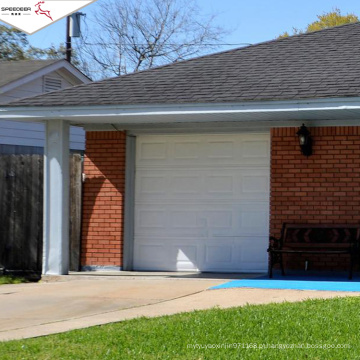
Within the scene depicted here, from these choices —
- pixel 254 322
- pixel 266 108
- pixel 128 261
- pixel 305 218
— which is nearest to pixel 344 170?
pixel 305 218

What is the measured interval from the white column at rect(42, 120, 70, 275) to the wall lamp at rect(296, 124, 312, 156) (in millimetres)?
3698

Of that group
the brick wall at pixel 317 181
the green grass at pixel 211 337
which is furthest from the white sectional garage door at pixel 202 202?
the green grass at pixel 211 337

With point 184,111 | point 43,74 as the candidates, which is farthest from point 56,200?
point 43,74

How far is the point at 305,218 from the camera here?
14586 millimetres

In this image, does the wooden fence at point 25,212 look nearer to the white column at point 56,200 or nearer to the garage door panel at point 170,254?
the white column at point 56,200

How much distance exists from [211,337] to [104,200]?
24.4 ft

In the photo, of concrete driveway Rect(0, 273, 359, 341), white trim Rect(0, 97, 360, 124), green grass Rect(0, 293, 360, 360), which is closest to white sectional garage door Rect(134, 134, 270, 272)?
white trim Rect(0, 97, 360, 124)

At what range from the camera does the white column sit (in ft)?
48.3

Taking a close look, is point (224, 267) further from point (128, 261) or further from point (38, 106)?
point (38, 106)

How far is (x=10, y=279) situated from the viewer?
15.5 m

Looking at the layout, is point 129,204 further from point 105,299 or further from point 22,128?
point 22,128

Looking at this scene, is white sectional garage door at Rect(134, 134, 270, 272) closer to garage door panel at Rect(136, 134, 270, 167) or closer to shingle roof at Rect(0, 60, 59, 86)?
→ garage door panel at Rect(136, 134, 270, 167)

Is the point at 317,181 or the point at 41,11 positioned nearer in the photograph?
the point at 317,181

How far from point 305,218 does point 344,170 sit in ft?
3.17
